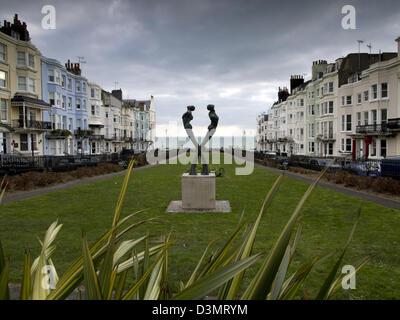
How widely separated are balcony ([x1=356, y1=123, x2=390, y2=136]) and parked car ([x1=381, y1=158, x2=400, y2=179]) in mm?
13982

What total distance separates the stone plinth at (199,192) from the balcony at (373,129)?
25499mm

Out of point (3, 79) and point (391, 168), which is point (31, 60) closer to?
point (3, 79)

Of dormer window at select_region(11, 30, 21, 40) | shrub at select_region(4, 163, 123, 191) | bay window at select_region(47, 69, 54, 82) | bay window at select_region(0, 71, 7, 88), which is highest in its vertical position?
dormer window at select_region(11, 30, 21, 40)

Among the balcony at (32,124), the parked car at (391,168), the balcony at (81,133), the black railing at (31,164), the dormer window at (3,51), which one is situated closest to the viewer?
the parked car at (391,168)

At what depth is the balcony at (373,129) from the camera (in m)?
28.6

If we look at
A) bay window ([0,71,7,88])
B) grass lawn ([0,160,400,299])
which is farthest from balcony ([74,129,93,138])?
grass lawn ([0,160,400,299])

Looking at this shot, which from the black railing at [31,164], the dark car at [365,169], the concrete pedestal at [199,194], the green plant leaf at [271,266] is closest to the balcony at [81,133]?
the black railing at [31,164]

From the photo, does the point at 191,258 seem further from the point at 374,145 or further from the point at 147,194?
the point at 374,145

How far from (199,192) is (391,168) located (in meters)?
12.3

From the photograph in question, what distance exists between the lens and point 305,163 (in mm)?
26625

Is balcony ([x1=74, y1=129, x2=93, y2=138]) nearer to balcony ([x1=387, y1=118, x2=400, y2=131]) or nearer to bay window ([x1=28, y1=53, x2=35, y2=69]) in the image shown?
bay window ([x1=28, y1=53, x2=35, y2=69])

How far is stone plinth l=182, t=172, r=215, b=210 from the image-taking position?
34.5ft

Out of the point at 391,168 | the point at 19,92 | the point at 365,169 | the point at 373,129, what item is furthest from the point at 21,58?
the point at 373,129

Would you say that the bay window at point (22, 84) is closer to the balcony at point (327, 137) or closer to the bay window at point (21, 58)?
the bay window at point (21, 58)
